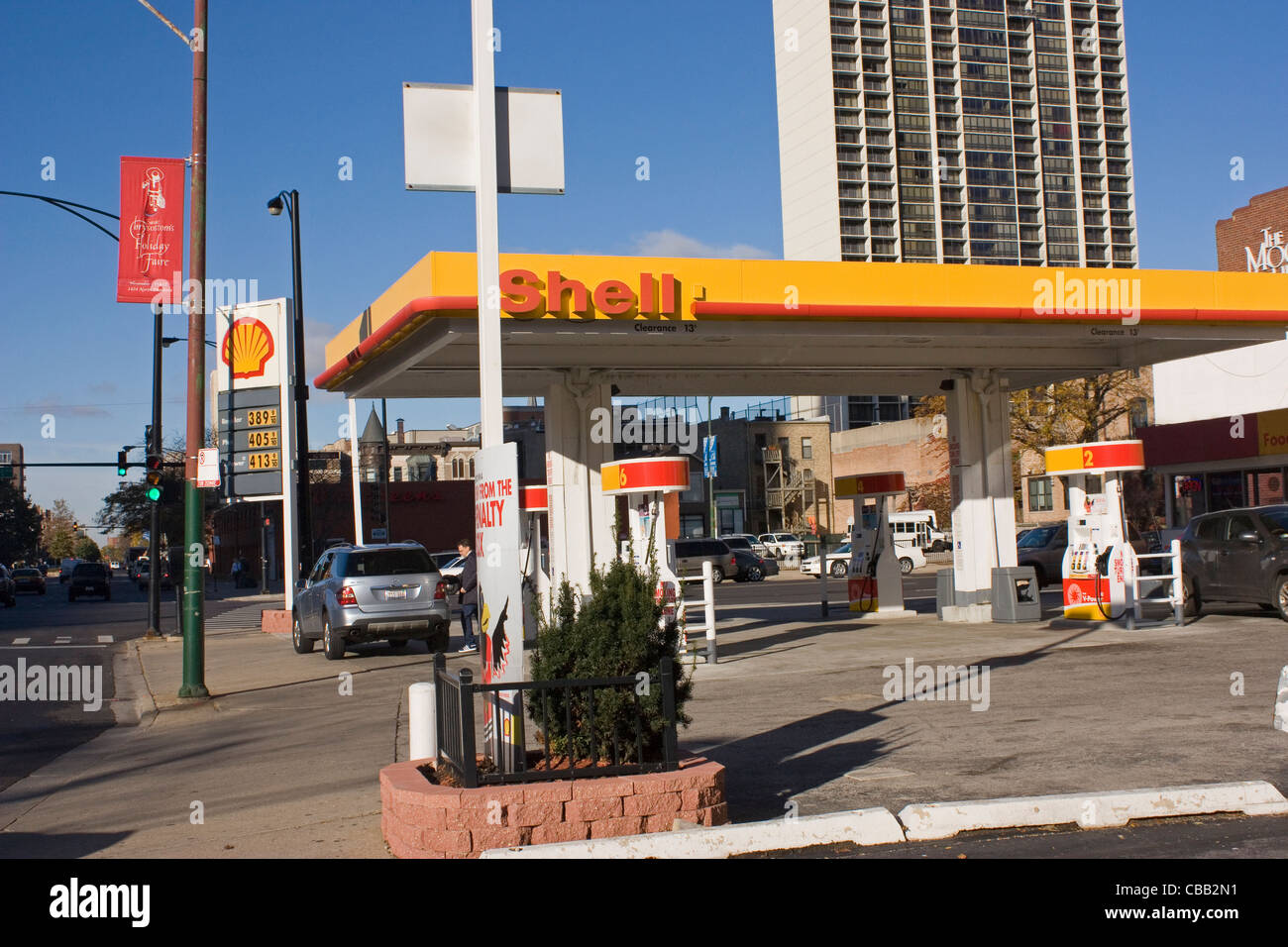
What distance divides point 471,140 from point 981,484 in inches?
580

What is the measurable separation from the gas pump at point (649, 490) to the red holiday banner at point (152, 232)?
20.9 feet

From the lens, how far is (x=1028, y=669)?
1412 cm

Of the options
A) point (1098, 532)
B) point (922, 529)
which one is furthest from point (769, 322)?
point (922, 529)

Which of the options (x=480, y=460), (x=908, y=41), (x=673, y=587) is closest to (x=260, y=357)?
(x=673, y=587)

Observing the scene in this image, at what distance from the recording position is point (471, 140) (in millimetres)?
8203

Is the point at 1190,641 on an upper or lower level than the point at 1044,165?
lower

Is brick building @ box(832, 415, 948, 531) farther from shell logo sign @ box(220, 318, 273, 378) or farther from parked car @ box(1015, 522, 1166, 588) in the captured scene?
shell logo sign @ box(220, 318, 273, 378)

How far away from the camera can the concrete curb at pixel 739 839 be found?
21.0ft

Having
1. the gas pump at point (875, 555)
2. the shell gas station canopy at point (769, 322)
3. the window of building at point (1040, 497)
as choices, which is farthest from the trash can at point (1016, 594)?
the window of building at point (1040, 497)

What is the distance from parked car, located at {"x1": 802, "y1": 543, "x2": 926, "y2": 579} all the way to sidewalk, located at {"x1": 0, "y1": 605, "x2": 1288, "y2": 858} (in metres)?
30.7

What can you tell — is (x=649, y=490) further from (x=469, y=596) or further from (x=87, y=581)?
(x=87, y=581)
